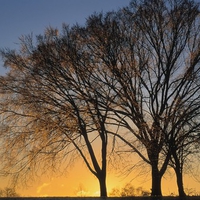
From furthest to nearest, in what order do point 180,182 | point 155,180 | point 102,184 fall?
point 180,182 → point 102,184 → point 155,180

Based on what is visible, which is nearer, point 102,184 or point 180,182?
point 102,184

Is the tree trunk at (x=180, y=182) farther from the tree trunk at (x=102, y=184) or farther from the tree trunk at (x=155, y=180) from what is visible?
the tree trunk at (x=102, y=184)

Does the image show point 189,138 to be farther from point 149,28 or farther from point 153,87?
point 149,28

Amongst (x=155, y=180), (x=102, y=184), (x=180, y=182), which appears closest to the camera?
(x=155, y=180)

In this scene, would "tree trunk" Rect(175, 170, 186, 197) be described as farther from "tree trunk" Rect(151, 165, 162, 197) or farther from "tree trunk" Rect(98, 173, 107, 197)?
"tree trunk" Rect(98, 173, 107, 197)

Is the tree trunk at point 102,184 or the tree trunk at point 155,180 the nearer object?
the tree trunk at point 155,180

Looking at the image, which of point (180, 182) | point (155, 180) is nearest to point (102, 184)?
point (155, 180)

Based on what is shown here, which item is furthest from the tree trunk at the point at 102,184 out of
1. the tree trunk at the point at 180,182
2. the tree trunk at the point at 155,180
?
the tree trunk at the point at 180,182

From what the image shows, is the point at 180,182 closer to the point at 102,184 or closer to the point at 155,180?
the point at 155,180

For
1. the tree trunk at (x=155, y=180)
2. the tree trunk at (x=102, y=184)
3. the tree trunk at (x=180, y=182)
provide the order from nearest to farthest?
the tree trunk at (x=155, y=180) → the tree trunk at (x=102, y=184) → the tree trunk at (x=180, y=182)

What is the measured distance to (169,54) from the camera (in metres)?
25.4

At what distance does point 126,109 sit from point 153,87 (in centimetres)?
203

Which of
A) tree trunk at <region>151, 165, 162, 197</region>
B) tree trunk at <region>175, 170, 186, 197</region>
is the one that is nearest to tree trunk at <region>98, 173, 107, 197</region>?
tree trunk at <region>151, 165, 162, 197</region>

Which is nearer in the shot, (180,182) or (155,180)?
(155,180)
